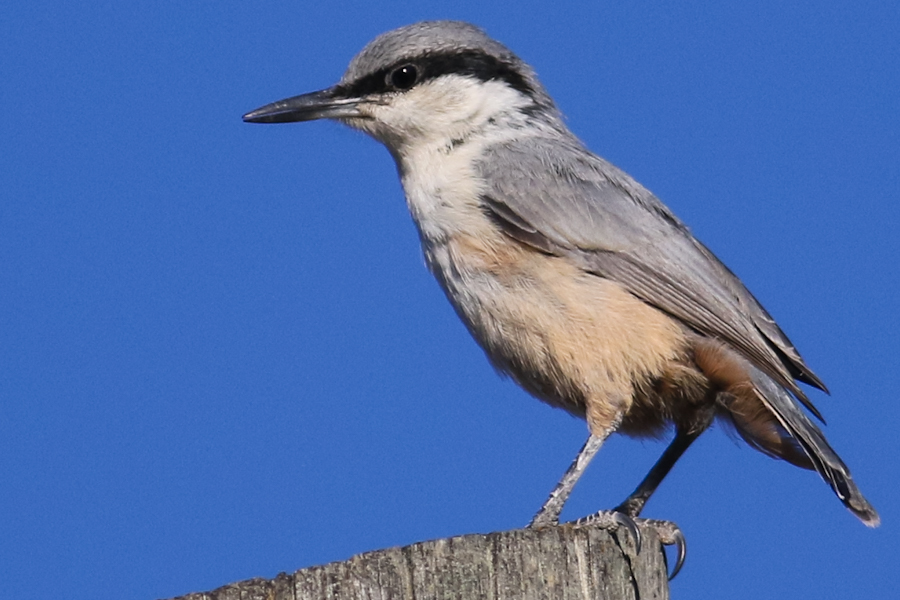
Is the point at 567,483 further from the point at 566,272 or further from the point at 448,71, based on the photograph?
the point at 448,71

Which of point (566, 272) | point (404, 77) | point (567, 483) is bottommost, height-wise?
point (567, 483)

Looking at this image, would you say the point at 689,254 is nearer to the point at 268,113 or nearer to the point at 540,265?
the point at 540,265

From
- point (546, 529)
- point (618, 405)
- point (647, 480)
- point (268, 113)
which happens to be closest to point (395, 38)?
point (268, 113)

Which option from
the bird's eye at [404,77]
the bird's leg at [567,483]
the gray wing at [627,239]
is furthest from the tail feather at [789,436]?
the bird's eye at [404,77]

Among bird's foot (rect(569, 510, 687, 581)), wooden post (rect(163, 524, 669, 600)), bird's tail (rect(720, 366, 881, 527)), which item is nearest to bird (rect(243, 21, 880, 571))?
bird's tail (rect(720, 366, 881, 527))

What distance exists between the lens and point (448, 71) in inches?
259

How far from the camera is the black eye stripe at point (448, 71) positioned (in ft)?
21.4

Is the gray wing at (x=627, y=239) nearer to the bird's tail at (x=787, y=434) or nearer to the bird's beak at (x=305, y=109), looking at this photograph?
the bird's tail at (x=787, y=434)

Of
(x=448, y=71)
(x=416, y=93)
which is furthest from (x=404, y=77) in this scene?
(x=448, y=71)

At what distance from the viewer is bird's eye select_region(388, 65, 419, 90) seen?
21.4 ft

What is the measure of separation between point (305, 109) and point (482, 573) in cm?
362

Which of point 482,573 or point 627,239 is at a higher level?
point 627,239

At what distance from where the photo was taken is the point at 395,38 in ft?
21.5

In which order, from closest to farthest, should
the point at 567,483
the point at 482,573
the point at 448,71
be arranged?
1. the point at 482,573
2. the point at 567,483
3. the point at 448,71
